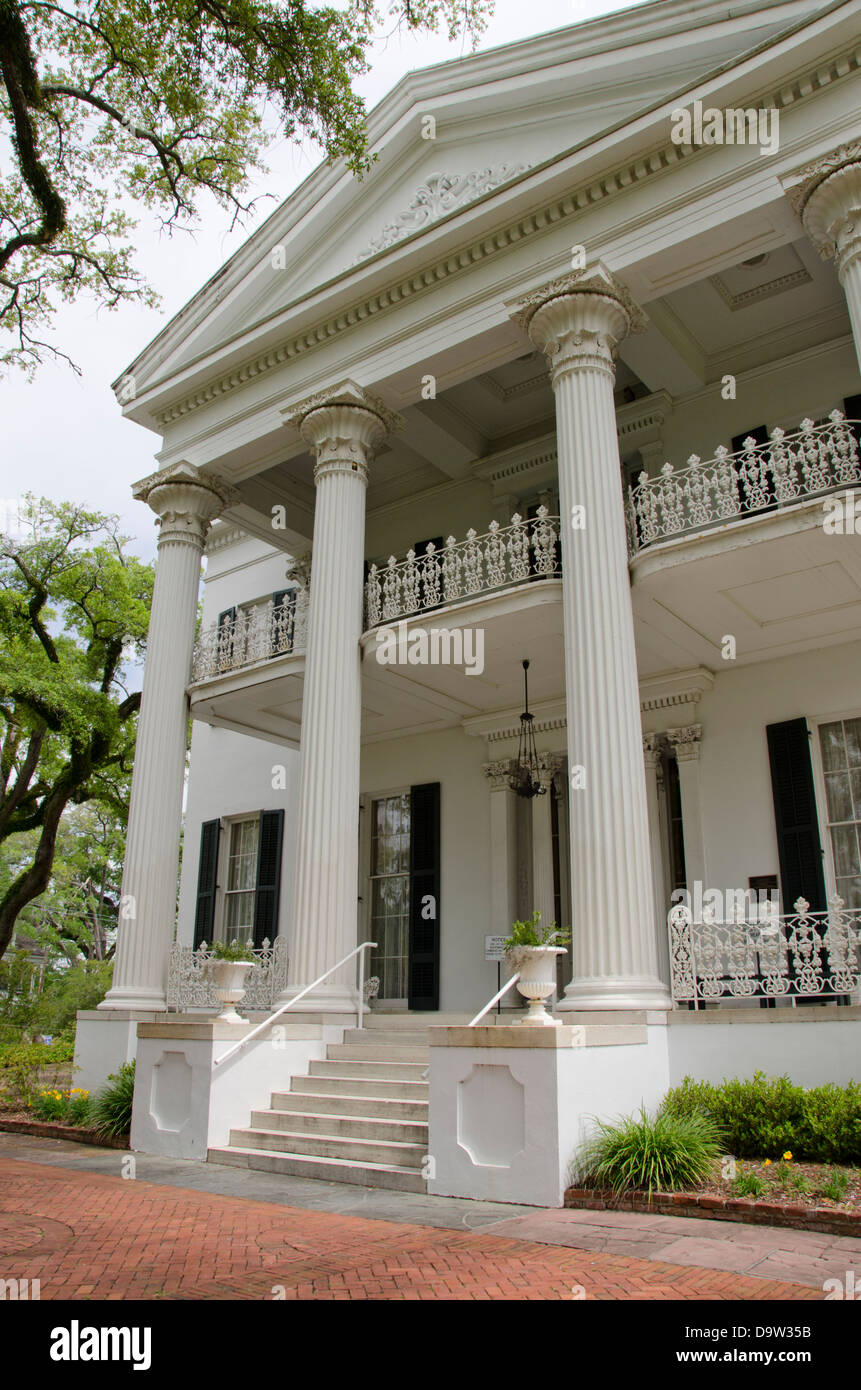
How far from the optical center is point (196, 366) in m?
14.1

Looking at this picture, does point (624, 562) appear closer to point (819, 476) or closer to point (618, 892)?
point (819, 476)

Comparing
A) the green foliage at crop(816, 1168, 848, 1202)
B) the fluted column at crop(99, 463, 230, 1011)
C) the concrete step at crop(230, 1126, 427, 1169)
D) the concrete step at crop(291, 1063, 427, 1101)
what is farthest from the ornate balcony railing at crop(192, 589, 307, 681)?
the green foliage at crop(816, 1168, 848, 1202)

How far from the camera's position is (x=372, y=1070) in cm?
949

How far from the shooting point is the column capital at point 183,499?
1425cm

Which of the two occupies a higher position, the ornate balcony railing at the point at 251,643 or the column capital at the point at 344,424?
the column capital at the point at 344,424

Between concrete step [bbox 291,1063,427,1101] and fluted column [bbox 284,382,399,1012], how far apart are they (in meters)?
0.97

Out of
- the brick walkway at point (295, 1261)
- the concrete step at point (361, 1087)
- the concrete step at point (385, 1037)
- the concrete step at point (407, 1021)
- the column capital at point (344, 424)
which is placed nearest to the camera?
the brick walkway at point (295, 1261)

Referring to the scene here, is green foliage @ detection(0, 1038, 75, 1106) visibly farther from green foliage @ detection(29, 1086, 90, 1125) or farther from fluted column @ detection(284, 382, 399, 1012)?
fluted column @ detection(284, 382, 399, 1012)

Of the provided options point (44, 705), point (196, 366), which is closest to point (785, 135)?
point (196, 366)

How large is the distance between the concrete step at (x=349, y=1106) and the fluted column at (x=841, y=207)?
7.77 metres

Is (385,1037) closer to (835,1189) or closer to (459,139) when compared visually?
(835,1189)

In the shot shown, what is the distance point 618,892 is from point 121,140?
8707mm

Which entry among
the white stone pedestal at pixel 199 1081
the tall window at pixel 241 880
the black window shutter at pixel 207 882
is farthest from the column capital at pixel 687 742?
the black window shutter at pixel 207 882

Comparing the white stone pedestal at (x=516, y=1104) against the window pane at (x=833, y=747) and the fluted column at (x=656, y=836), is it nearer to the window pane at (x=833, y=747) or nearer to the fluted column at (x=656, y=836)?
the fluted column at (x=656, y=836)
